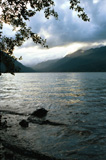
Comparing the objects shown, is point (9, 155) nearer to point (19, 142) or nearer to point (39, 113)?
point (19, 142)

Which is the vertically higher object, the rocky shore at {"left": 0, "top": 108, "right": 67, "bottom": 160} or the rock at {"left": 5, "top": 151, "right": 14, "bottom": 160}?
the rock at {"left": 5, "top": 151, "right": 14, "bottom": 160}

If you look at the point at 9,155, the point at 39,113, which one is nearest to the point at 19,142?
the point at 9,155

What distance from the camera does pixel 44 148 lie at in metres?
9.15

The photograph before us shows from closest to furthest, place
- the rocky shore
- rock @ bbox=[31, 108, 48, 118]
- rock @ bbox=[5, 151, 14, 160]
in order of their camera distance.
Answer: rock @ bbox=[5, 151, 14, 160], the rocky shore, rock @ bbox=[31, 108, 48, 118]

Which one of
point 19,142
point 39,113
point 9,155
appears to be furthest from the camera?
point 39,113

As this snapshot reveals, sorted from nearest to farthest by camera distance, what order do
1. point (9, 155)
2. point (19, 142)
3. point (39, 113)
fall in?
point (9, 155), point (19, 142), point (39, 113)

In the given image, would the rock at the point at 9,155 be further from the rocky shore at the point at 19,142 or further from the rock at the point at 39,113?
the rock at the point at 39,113

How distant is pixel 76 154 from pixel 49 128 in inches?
186

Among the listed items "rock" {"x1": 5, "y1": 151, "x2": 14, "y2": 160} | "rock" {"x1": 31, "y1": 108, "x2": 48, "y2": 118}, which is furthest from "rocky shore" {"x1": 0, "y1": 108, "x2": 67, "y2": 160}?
"rock" {"x1": 31, "y1": 108, "x2": 48, "y2": 118}

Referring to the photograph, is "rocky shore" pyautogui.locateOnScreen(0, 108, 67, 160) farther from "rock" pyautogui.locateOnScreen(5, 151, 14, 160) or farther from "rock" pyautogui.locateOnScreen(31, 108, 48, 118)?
"rock" pyautogui.locateOnScreen(31, 108, 48, 118)

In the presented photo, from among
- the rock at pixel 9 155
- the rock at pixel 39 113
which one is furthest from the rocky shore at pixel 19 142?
the rock at pixel 39 113

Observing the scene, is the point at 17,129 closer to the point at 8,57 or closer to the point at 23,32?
the point at 8,57

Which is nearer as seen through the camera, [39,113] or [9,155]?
[9,155]

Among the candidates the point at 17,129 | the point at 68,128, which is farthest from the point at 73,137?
the point at 17,129
